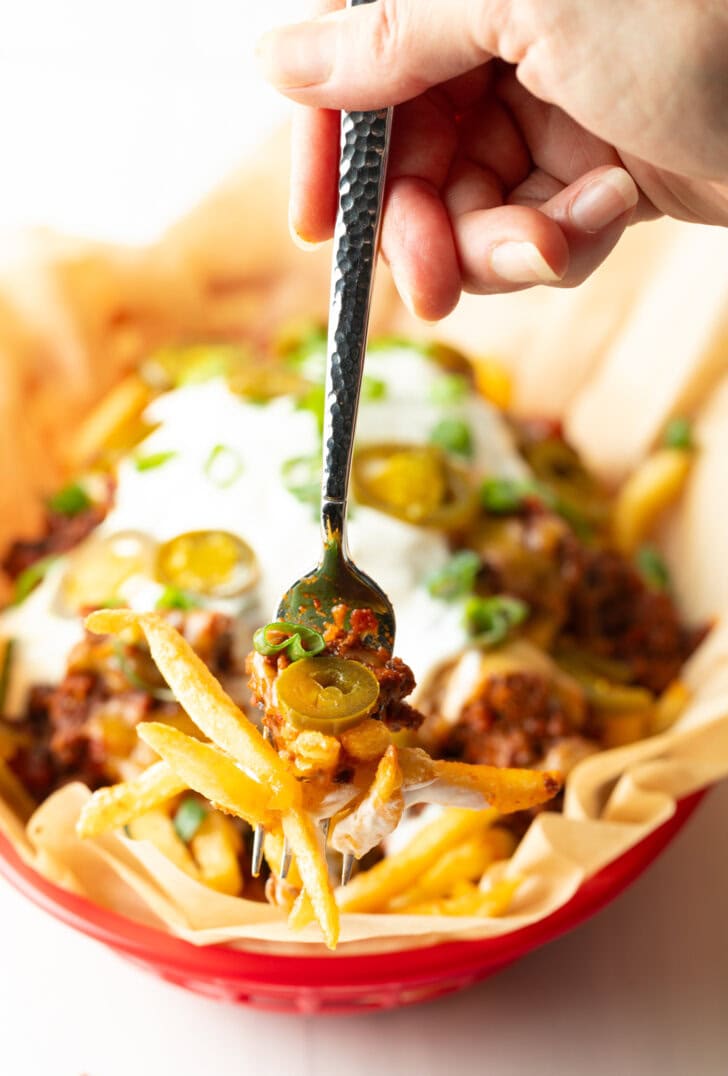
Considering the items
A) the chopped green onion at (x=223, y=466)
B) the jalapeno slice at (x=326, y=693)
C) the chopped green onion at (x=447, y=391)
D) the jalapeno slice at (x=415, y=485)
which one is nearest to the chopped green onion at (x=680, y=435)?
the chopped green onion at (x=447, y=391)

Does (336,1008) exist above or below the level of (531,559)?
below

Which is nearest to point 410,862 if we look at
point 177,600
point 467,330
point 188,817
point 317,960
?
point 317,960

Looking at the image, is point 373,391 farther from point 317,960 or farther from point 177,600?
point 317,960

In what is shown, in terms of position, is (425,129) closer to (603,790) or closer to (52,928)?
(603,790)

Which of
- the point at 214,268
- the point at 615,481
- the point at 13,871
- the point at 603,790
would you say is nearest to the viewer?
the point at 13,871

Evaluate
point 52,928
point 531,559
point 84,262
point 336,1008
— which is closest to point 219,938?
point 336,1008

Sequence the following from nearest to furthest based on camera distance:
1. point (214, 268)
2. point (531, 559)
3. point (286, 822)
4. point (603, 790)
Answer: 1. point (286, 822)
2. point (603, 790)
3. point (531, 559)
4. point (214, 268)

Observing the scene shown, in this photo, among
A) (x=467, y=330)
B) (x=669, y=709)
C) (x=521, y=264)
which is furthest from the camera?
(x=467, y=330)
